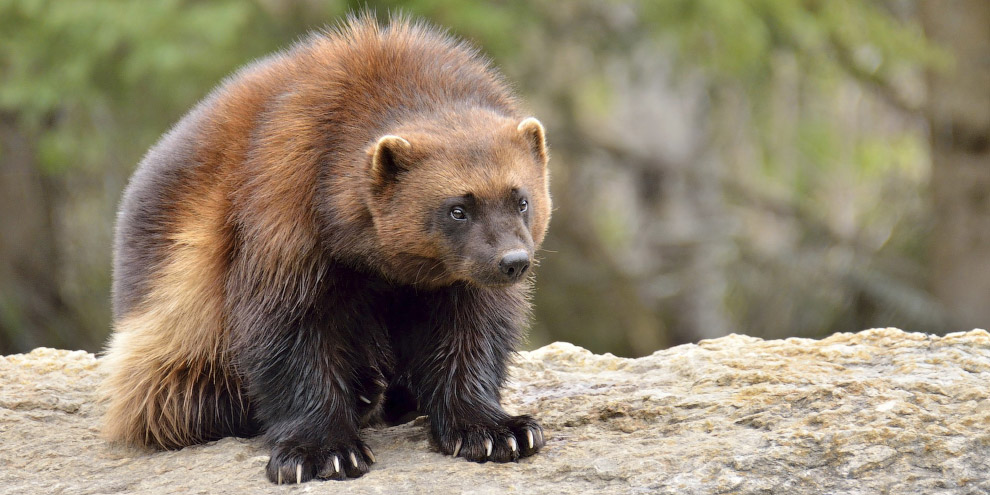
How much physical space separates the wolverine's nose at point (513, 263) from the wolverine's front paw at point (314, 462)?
87cm

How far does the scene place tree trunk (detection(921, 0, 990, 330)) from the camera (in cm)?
960

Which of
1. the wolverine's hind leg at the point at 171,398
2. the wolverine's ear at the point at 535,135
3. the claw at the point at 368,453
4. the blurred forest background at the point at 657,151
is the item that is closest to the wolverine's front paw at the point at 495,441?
the claw at the point at 368,453

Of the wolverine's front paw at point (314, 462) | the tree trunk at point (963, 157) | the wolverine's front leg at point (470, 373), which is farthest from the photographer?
the tree trunk at point (963, 157)

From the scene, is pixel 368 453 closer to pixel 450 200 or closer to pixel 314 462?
pixel 314 462

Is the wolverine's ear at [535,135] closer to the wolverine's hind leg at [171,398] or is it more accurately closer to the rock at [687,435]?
the rock at [687,435]

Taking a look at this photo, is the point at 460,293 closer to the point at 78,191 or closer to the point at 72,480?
the point at 72,480

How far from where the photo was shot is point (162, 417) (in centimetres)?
451

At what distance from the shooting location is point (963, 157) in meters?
9.70

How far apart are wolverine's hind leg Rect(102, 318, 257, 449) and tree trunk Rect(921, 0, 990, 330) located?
707 cm

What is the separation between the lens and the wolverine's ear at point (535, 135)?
427 centimetres

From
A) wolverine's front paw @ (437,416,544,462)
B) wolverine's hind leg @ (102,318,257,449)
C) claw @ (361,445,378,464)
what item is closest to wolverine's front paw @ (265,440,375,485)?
claw @ (361,445,378,464)

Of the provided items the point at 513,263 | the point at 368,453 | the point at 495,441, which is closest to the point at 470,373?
the point at 495,441

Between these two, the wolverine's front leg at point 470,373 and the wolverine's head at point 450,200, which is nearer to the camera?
the wolverine's head at point 450,200

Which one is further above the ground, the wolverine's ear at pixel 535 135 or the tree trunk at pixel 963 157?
the tree trunk at pixel 963 157
